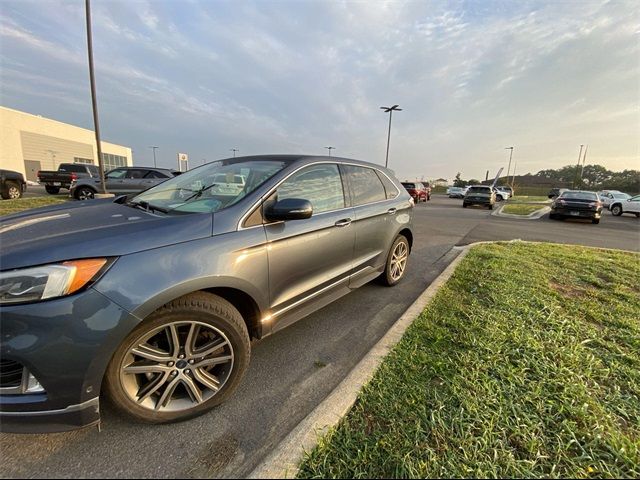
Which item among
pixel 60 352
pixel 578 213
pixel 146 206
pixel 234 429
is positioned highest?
pixel 146 206

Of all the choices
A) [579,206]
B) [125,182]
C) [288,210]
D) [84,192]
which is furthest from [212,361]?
[579,206]

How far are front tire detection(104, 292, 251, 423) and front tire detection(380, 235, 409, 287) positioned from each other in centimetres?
237

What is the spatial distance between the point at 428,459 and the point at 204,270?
1537mm

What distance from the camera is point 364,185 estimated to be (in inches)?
135

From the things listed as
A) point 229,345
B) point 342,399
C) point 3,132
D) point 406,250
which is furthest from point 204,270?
point 3,132

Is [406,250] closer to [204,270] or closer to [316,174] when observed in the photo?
[316,174]

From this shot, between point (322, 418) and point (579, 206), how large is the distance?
15928 mm

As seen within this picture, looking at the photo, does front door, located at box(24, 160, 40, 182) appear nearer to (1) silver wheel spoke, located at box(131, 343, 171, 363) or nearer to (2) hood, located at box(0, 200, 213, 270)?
(2) hood, located at box(0, 200, 213, 270)

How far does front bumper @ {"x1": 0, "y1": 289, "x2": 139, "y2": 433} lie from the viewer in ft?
4.53

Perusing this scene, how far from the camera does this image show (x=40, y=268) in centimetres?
144

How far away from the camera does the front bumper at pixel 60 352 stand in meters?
1.38

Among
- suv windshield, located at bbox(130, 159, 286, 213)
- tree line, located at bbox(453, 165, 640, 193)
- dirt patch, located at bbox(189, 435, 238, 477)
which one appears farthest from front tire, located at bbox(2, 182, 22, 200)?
tree line, located at bbox(453, 165, 640, 193)

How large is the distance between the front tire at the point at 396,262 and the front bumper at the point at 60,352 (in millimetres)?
2984

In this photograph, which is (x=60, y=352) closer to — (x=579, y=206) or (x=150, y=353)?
(x=150, y=353)
